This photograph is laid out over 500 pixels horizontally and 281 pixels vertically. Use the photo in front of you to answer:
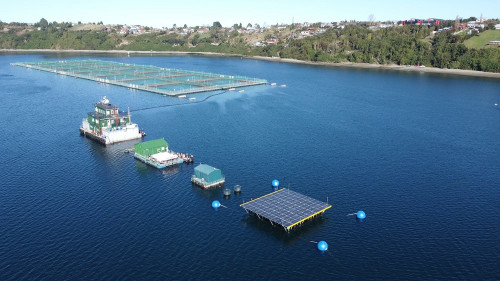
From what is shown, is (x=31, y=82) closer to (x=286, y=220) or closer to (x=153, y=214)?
(x=153, y=214)

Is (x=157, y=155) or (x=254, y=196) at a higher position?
(x=157, y=155)

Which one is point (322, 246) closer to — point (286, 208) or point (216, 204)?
point (286, 208)

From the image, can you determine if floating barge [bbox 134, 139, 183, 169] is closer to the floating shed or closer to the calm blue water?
the calm blue water

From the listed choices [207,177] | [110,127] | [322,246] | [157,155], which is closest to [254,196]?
[207,177]

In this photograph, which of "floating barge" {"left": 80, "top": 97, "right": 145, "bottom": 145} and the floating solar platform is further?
"floating barge" {"left": 80, "top": 97, "right": 145, "bottom": 145}

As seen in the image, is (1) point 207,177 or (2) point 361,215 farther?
(1) point 207,177

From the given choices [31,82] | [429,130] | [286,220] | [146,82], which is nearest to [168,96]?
[146,82]

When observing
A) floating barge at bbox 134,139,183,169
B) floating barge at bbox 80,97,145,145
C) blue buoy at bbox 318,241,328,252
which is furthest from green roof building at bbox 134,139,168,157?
blue buoy at bbox 318,241,328,252
